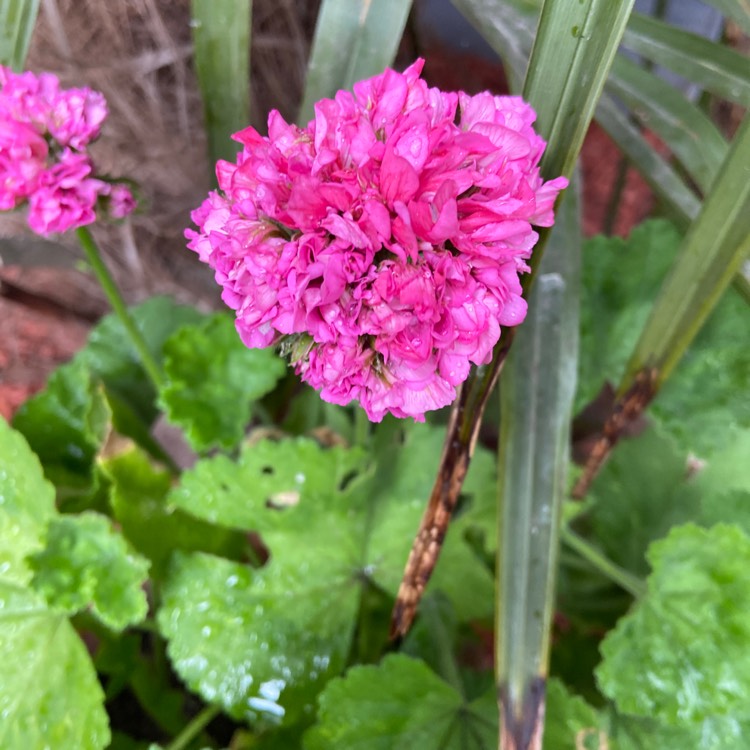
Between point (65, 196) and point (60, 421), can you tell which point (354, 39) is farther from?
point (60, 421)

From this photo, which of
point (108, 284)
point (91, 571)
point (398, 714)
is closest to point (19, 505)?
point (91, 571)

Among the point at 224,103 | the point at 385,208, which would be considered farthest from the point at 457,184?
the point at 224,103

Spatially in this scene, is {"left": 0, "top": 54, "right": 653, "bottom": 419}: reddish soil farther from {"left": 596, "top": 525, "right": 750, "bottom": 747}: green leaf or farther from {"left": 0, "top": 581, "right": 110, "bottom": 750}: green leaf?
{"left": 596, "top": 525, "right": 750, "bottom": 747}: green leaf

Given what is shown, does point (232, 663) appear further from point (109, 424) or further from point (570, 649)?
point (570, 649)

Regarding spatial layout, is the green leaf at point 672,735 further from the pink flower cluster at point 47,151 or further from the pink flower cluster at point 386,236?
the pink flower cluster at point 47,151

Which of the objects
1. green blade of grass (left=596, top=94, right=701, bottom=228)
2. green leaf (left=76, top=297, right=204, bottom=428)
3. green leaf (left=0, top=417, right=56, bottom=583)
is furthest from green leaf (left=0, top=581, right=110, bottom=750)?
green blade of grass (left=596, top=94, right=701, bottom=228)

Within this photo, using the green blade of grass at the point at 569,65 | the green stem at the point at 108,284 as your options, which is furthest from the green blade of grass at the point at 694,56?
the green stem at the point at 108,284
